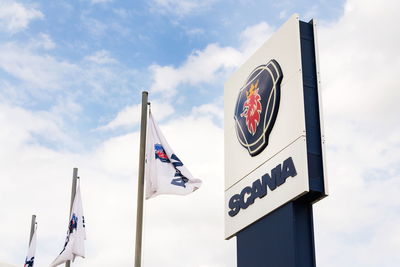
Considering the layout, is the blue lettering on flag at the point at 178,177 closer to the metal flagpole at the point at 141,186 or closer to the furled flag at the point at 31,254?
the metal flagpole at the point at 141,186

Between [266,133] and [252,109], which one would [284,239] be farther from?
[252,109]

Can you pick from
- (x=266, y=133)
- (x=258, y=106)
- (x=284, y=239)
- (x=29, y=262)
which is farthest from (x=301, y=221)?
(x=29, y=262)

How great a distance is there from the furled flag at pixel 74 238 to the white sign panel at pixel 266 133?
4.33 m

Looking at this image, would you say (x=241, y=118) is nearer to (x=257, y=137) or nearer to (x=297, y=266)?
(x=257, y=137)

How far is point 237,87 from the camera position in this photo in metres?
19.1

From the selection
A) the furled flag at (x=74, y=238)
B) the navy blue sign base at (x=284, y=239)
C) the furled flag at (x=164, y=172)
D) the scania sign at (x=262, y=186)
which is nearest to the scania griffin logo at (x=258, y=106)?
the scania sign at (x=262, y=186)

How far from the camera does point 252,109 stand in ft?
58.6

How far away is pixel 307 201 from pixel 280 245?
1078mm

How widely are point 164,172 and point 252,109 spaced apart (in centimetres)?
318

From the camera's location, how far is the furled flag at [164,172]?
1566cm

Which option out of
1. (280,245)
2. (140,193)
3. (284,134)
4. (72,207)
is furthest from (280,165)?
(72,207)

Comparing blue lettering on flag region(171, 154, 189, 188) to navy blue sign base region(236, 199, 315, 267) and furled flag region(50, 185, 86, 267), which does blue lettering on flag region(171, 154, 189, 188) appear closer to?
navy blue sign base region(236, 199, 315, 267)

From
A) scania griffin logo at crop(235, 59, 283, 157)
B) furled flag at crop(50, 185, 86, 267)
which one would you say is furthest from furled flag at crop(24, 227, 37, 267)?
scania griffin logo at crop(235, 59, 283, 157)

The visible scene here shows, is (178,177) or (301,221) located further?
(178,177)
